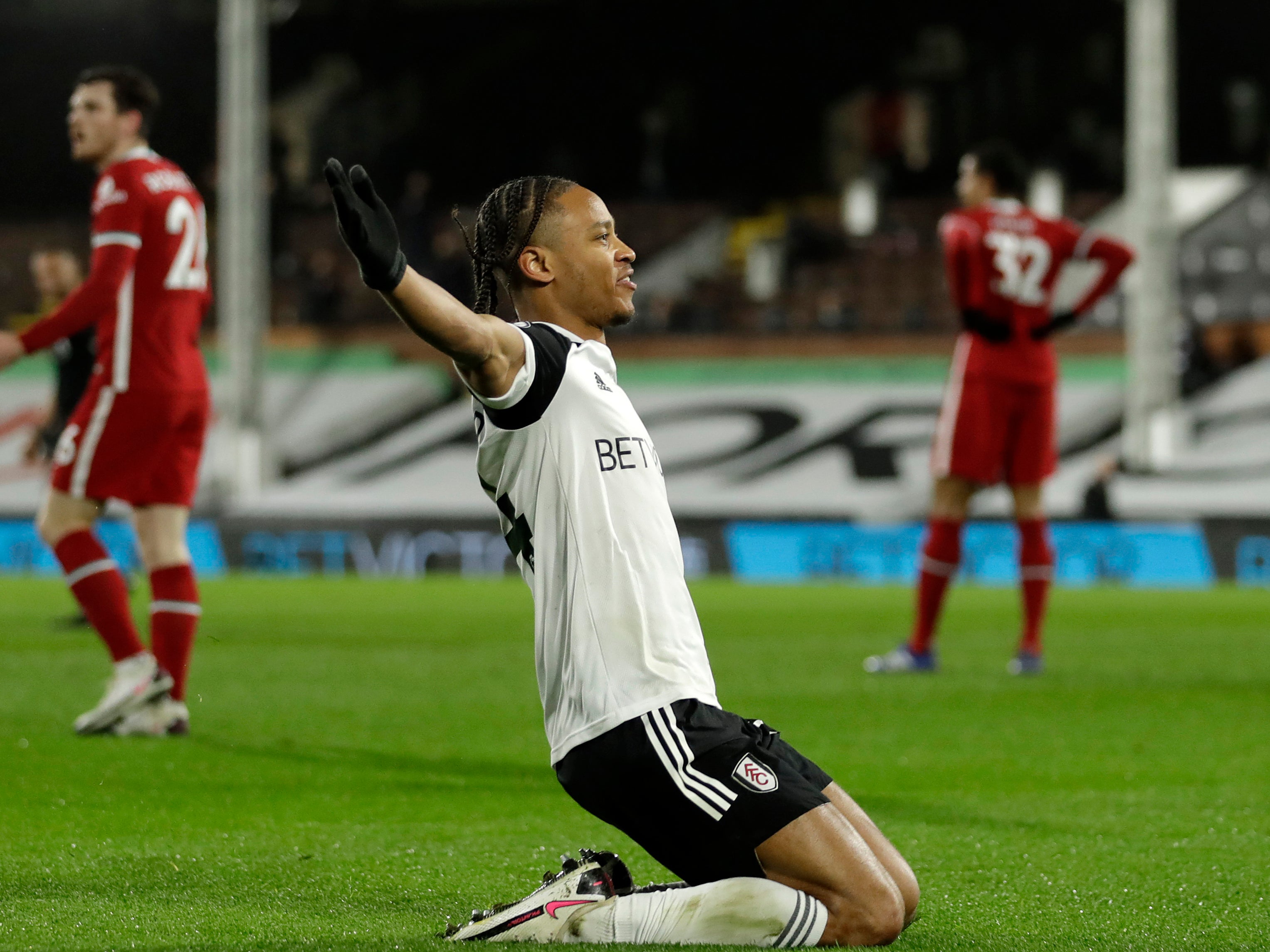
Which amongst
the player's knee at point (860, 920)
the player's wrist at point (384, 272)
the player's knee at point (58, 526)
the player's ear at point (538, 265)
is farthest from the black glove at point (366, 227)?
the player's knee at point (58, 526)

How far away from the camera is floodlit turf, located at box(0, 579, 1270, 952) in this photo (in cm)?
313

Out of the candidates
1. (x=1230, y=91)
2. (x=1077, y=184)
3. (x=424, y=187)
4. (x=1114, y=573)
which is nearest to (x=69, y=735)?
(x=1114, y=573)

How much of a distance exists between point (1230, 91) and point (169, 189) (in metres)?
21.0

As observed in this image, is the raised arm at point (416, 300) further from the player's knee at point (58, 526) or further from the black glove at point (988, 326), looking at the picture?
the black glove at point (988, 326)

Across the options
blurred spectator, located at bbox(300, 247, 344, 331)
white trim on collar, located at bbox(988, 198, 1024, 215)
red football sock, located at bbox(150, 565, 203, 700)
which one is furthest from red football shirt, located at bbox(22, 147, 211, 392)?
blurred spectator, located at bbox(300, 247, 344, 331)

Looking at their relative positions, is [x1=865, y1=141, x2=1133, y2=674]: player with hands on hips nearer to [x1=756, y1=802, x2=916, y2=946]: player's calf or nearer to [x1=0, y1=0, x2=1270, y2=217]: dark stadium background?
[x1=756, y1=802, x2=916, y2=946]: player's calf

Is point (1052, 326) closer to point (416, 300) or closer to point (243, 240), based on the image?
point (416, 300)

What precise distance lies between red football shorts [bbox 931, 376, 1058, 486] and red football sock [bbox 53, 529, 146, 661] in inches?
127

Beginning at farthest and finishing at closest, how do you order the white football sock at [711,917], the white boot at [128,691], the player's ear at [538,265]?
the white boot at [128,691], the player's ear at [538,265], the white football sock at [711,917]

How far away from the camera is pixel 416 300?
249 centimetres

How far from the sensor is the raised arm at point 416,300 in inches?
94.7

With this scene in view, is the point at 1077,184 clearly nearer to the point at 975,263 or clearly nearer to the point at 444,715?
the point at 975,263

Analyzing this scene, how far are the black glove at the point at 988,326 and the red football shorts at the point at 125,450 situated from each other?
10.7ft

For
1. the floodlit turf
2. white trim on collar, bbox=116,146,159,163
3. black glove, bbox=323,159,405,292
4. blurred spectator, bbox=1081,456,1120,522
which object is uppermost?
white trim on collar, bbox=116,146,159,163
